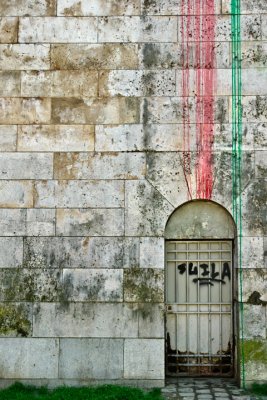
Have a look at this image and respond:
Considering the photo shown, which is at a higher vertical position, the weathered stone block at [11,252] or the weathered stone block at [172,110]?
the weathered stone block at [172,110]

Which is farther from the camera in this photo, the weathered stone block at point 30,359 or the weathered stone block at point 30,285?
the weathered stone block at point 30,285

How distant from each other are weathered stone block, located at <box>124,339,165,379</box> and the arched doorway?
429 mm

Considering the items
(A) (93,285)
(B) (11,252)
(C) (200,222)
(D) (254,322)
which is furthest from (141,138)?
(D) (254,322)

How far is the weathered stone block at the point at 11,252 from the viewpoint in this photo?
847cm

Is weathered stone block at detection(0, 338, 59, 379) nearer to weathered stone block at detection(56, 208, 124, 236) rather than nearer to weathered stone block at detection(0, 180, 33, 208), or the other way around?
weathered stone block at detection(56, 208, 124, 236)

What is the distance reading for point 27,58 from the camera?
876 centimetres

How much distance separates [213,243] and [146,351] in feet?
6.64

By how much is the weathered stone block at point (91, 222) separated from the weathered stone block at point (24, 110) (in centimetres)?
156

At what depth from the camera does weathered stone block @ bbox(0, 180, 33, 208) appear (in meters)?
8.55

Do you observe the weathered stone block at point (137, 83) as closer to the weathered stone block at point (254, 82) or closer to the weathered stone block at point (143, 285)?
the weathered stone block at point (254, 82)

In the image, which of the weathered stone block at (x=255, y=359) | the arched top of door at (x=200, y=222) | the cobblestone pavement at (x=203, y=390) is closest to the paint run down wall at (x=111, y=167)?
the weathered stone block at (x=255, y=359)

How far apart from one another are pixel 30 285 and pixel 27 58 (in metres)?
3.69

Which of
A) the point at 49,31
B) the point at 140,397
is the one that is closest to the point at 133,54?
the point at 49,31

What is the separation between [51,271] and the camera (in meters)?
8.44
